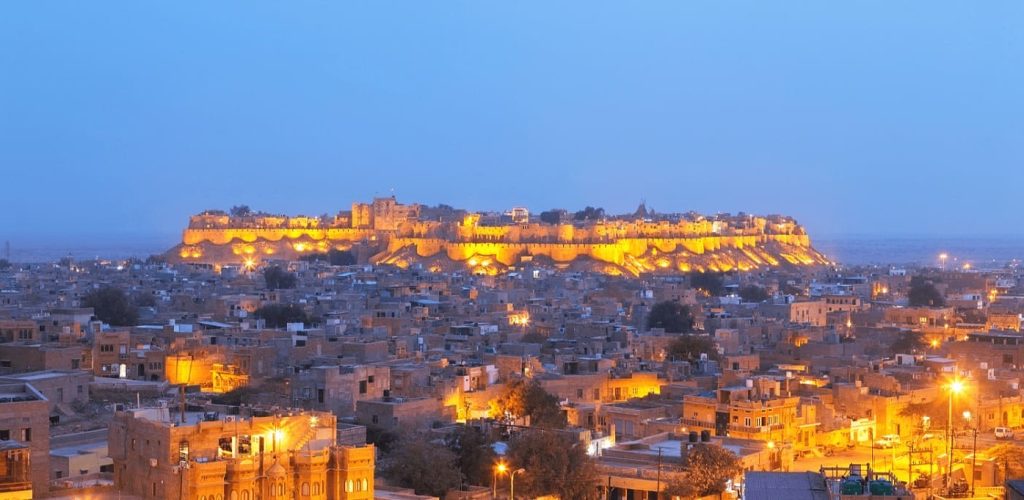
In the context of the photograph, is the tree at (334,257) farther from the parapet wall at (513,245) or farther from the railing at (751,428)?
the railing at (751,428)

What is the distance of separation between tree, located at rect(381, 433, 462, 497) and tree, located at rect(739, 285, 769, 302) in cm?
4960

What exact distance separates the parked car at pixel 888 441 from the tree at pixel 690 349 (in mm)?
8590

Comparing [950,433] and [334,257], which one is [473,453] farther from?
[334,257]

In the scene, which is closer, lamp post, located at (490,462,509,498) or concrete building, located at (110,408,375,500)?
concrete building, located at (110,408,375,500)

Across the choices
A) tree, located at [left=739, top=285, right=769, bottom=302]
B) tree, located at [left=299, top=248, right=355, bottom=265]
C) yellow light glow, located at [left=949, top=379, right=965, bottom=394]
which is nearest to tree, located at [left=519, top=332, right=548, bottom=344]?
yellow light glow, located at [left=949, top=379, right=965, bottom=394]

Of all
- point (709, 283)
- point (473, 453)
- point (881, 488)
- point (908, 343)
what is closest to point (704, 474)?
point (473, 453)

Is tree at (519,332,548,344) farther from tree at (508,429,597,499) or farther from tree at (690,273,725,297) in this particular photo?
tree at (690,273,725,297)

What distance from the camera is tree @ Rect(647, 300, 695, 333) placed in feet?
162

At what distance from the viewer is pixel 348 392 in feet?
89.3

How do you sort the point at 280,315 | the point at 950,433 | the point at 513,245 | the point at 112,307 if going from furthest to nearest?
the point at 513,245 → the point at 280,315 → the point at 112,307 → the point at 950,433

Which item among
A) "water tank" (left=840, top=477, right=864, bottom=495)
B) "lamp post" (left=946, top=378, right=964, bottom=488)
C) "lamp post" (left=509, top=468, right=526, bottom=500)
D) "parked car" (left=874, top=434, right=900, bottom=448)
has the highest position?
"water tank" (left=840, top=477, right=864, bottom=495)

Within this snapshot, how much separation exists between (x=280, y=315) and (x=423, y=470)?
26009 mm

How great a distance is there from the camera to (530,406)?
88.3 ft

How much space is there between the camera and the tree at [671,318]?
162 feet
